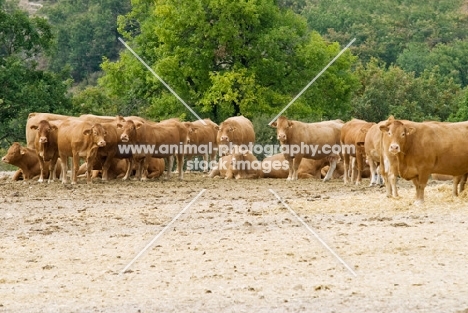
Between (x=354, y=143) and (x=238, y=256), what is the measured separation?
1516cm

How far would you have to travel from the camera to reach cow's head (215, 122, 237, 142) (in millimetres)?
35625

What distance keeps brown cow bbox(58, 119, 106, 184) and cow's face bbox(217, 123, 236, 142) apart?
6037 mm

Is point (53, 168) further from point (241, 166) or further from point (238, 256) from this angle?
point (238, 256)

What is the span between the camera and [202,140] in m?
36.6

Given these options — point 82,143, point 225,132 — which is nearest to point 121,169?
point 82,143

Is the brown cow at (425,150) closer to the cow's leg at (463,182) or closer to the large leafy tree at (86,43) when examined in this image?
the cow's leg at (463,182)

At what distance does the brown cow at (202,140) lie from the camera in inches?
1391

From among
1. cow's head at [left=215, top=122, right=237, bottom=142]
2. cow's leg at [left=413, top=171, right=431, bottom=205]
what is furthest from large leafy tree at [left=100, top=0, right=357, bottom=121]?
cow's leg at [left=413, top=171, right=431, bottom=205]

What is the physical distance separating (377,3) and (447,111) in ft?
252

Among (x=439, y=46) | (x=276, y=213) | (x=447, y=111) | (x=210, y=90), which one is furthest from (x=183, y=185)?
(x=439, y=46)

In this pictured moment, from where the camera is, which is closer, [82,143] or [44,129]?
[82,143]

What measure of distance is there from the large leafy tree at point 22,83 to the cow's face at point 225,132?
1327 centimetres

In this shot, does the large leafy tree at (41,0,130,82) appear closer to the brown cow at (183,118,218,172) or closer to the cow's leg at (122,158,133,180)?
the brown cow at (183,118,218,172)

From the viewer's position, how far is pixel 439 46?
109 meters
